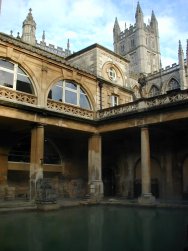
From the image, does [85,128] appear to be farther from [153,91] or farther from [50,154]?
[153,91]

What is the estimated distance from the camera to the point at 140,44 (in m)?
94.1

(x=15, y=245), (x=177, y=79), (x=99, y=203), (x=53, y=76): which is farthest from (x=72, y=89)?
(x=177, y=79)

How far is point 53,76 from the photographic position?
20.0 m

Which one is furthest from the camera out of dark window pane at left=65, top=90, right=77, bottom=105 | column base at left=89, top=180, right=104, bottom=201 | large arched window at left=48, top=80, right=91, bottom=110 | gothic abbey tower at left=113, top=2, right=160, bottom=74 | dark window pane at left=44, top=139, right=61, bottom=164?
gothic abbey tower at left=113, top=2, right=160, bottom=74

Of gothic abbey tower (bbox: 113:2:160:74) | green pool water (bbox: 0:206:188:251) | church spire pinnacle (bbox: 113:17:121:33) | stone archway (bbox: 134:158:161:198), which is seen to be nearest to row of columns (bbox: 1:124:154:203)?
stone archway (bbox: 134:158:161:198)

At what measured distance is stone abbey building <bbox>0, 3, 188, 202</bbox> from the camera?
1736cm

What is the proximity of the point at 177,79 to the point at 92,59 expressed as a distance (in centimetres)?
3917

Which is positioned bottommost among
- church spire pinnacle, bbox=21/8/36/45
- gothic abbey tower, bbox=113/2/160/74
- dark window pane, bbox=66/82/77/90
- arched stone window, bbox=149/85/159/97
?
dark window pane, bbox=66/82/77/90

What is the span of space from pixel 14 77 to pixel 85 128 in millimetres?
6028

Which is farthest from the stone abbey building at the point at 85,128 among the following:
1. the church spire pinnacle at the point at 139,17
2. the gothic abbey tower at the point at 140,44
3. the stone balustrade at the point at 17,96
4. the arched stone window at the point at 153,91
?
the church spire pinnacle at the point at 139,17

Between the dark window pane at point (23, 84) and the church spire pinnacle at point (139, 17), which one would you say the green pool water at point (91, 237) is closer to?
the dark window pane at point (23, 84)

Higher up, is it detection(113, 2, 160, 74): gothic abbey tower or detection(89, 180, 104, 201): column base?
detection(113, 2, 160, 74): gothic abbey tower

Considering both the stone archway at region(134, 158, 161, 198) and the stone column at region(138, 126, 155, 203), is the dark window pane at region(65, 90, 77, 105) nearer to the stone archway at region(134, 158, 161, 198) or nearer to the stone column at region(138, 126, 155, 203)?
the stone column at region(138, 126, 155, 203)

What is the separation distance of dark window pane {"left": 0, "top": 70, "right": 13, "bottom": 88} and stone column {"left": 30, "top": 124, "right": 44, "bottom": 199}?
9.80 feet
